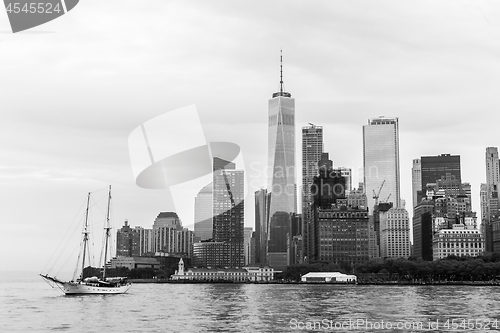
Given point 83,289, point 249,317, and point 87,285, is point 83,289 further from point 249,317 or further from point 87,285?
point 249,317

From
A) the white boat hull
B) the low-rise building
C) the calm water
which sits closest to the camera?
the calm water

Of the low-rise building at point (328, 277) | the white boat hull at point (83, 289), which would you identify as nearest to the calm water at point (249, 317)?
the white boat hull at point (83, 289)

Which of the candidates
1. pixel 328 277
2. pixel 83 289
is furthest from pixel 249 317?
pixel 328 277

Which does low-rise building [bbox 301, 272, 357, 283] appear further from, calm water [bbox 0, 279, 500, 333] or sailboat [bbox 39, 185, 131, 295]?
calm water [bbox 0, 279, 500, 333]

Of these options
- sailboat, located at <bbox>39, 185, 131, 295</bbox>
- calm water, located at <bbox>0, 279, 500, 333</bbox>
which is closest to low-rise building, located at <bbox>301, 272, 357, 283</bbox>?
sailboat, located at <bbox>39, 185, 131, 295</bbox>

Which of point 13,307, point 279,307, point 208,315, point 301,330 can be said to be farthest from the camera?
point 13,307

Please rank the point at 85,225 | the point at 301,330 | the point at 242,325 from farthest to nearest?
the point at 85,225, the point at 242,325, the point at 301,330

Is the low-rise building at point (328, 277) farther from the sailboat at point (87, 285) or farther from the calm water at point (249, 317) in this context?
the calm water at point (249, 317)

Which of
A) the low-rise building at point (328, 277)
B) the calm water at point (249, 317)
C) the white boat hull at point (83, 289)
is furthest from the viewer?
the low-rise building at point (328, 277)

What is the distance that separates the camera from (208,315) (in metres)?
61.6

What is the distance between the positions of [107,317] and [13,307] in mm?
19880

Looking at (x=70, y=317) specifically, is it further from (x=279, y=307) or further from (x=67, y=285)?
(x=67, y=285)

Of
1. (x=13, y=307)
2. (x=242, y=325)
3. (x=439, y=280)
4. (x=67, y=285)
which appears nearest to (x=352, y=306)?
(x=242, y=325)

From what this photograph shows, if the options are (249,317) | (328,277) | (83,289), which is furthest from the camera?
(328,277)
